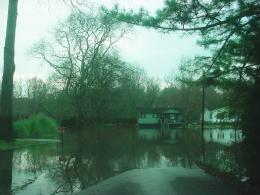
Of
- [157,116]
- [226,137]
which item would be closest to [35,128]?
[226,137]

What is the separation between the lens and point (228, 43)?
9789mm

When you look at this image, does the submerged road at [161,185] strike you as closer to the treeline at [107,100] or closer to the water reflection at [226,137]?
the water reflection at [226,137]

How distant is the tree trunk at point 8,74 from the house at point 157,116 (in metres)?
61.0

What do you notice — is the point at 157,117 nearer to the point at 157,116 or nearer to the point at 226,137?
the point at 157,116

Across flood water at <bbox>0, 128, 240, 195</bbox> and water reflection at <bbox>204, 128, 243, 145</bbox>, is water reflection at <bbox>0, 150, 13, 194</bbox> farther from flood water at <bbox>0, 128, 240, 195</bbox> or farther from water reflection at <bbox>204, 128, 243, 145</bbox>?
water reflection at <bbox>204, 128, 243, 145</bbox>

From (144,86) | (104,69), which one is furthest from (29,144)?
(144,86)

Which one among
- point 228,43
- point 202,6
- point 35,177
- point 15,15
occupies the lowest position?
point 35,177

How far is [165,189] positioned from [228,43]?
3.85 meters

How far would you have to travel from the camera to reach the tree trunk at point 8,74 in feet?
61.3

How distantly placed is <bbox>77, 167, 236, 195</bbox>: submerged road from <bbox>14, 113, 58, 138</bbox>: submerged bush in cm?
1597

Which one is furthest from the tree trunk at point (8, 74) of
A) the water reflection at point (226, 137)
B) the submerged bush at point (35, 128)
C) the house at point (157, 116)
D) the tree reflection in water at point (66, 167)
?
the house at point (157, 116)

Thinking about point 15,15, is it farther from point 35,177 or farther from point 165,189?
point 165,189

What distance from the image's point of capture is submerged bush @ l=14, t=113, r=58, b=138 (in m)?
25.0

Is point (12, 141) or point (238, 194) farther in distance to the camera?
point (12, 141)
